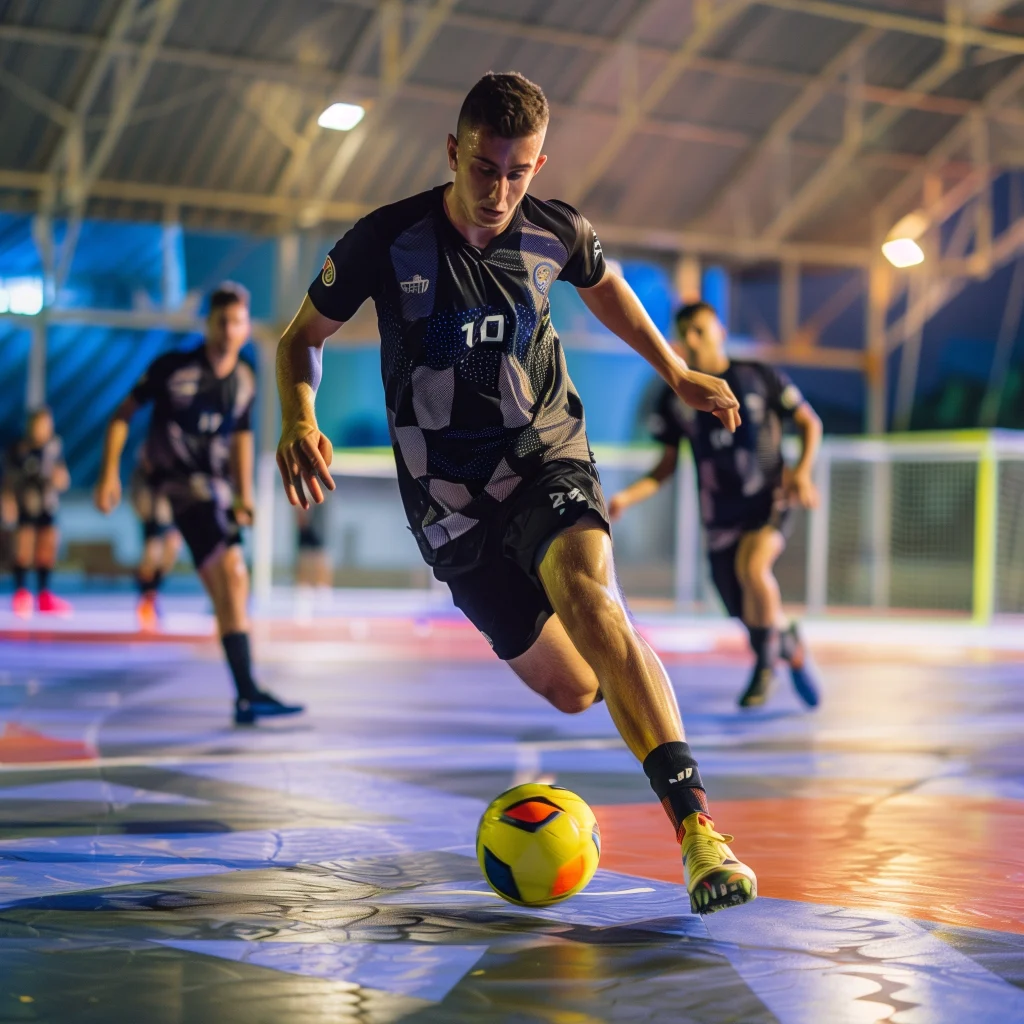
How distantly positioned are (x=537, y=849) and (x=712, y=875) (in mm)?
424

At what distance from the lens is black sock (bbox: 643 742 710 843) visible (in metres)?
3.01

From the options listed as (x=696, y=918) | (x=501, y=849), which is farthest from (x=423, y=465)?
(x=696, y=918)

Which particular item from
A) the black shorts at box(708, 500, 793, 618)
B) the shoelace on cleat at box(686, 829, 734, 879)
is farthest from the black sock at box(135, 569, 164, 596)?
the shoelace on cleat at box(686, 829, 734, 879)

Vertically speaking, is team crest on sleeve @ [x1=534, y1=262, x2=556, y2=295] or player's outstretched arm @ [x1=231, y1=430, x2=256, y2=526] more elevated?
team crest on sleeve @ [x1=534, y1=262, x2=556, y2=295]

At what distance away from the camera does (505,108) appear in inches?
126

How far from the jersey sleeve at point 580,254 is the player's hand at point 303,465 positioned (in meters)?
0.81

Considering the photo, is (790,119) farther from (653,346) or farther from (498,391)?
(498,391)

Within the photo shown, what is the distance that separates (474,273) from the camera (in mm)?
3480

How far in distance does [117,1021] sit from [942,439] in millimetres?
→ 17198

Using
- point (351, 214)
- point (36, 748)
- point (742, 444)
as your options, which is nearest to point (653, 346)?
point (36, 748)

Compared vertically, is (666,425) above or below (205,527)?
above

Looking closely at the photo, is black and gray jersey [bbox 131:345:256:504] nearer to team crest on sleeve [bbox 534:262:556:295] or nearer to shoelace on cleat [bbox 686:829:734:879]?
team crest on sleeve [bbox 534:262:556:295]

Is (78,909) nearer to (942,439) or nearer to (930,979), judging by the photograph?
(930,979)

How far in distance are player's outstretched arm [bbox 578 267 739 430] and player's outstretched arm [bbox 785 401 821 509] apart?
3.37 metres
